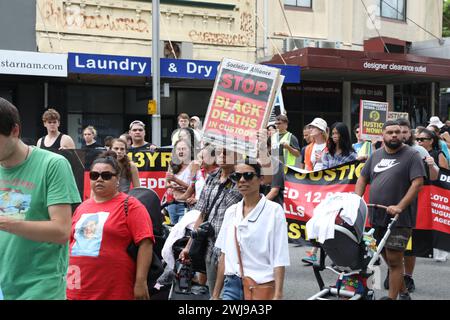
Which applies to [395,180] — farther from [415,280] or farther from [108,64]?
[108,64]

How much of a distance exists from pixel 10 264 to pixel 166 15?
18.5m

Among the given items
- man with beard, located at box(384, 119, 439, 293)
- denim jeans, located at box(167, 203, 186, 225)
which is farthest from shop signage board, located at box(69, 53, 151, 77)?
man with beard, located at box(384, 119, 439, 293)

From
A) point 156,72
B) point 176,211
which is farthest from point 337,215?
point 156,72

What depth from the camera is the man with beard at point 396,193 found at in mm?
6949

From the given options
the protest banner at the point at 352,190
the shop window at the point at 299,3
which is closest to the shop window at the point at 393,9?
the shop window at the point at 299,3

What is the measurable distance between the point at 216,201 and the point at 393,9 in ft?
72.7

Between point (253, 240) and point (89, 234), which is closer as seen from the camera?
point (89, 234)

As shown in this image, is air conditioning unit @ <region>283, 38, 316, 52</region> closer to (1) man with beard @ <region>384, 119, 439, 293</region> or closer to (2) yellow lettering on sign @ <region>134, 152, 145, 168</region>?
(2) yellow lettering on sign @ <region>134, 152, 145, 168</region>

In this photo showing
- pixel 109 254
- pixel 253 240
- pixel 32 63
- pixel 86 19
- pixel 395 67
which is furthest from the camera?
pixel 395 67

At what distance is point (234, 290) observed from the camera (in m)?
5.26

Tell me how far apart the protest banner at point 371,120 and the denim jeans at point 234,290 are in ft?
25.8

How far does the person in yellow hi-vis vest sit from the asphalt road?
195cm

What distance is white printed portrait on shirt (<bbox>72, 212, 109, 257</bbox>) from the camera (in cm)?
479

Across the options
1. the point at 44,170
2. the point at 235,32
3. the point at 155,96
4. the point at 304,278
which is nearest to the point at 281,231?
the point at 44,170
